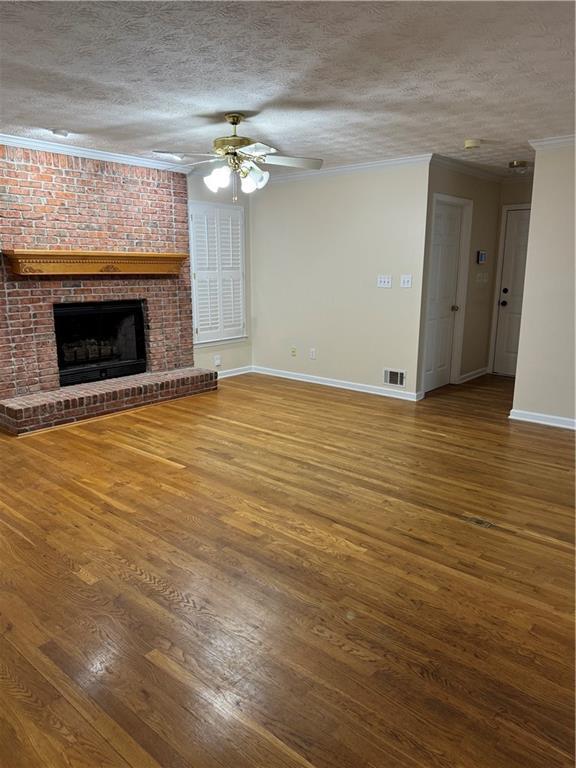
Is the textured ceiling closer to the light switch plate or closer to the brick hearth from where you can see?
the light switch plate

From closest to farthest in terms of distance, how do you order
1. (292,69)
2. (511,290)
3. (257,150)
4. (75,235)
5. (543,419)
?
(292,69)
(257,150)
(543,419)
(75,235)
(511,290)

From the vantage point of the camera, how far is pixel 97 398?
4.91 meters

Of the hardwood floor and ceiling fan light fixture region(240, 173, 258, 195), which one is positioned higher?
ceiling fan light fixture region(240, 173, 258, 195)

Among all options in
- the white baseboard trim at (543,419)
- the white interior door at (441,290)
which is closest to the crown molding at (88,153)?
the white interior door at (441,290)

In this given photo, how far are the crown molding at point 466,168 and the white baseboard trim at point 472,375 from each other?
7.57 ft

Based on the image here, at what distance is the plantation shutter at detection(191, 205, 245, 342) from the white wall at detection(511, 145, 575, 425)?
134 inches

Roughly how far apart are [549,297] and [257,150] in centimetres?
282

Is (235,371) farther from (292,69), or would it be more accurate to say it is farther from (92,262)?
(292,69)

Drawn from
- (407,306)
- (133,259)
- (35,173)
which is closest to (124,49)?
(35,173)

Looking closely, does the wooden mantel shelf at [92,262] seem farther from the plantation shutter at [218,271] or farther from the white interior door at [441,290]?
the white interior door at [441,290]

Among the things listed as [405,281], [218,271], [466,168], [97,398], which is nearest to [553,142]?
[466,168]

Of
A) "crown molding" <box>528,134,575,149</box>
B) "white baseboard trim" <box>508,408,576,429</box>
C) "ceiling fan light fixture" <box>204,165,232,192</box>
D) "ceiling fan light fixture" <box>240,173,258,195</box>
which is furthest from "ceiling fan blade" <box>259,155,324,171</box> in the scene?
"white baseboard trim" <box>508,408,576,429</box>

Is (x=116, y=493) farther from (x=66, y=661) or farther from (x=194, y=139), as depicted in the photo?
(x=194, y=139)

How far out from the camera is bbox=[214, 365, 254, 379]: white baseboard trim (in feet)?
21.9
